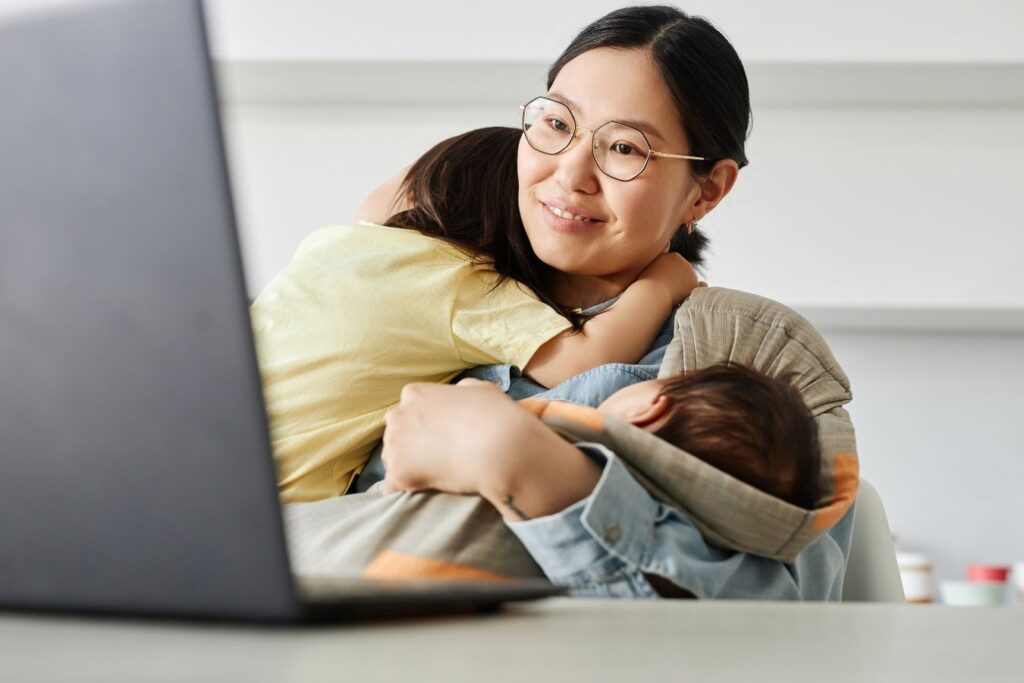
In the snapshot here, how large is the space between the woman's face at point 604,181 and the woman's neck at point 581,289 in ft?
0.14

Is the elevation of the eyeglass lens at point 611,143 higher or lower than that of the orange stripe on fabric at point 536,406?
higher

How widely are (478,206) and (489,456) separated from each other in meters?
0.67

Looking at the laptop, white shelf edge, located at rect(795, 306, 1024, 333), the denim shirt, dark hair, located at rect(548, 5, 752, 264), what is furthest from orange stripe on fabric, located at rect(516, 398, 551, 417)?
white shelf edge, located at rect(795, 306, 1024, 333)

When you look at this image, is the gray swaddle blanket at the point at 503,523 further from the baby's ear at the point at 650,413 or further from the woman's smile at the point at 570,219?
the woman's smile at the point at 570,219

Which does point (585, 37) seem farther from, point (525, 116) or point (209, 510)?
point (209, 510)

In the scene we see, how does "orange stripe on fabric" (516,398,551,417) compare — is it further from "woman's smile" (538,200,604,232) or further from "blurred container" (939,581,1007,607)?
"blurred container" (939,581,1007,607)

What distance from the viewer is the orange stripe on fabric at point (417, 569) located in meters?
0.82

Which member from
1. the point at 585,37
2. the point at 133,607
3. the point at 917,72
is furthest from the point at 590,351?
the point at 917,72

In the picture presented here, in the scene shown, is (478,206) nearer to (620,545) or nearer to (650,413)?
(650,413)

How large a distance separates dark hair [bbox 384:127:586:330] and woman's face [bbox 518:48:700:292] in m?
0.04

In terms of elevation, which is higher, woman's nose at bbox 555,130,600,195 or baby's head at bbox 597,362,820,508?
woman's nose at bbox 555,130,600,195

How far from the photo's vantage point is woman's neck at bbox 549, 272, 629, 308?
1.41 m

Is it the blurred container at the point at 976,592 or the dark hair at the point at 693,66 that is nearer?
the dark hair at the point at 693,66

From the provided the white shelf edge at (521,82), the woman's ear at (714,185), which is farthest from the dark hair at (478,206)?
the white shelf edge at (521,82)
